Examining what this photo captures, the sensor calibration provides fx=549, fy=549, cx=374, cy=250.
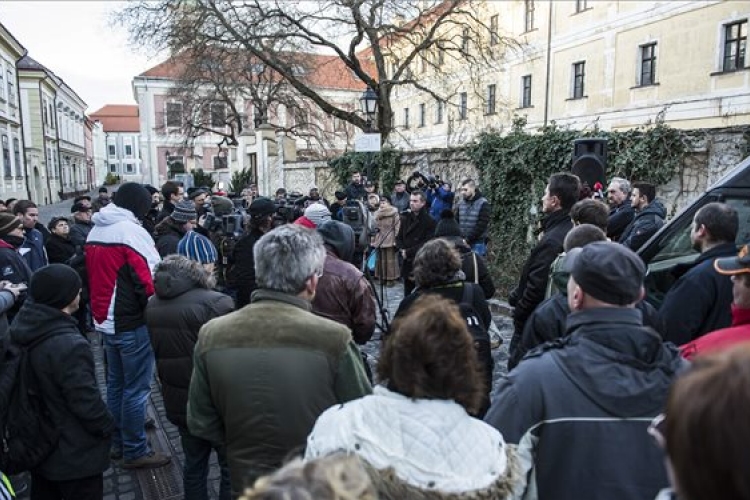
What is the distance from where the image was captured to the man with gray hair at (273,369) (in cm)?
215

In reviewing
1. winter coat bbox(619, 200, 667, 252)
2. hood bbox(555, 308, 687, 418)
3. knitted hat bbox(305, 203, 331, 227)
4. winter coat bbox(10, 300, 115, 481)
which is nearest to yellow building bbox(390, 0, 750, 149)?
→ winter coat bbox(619, 200, 667, 252)

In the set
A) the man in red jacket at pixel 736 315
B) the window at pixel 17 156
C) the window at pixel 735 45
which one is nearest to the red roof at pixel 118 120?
the window at pixel 17 156

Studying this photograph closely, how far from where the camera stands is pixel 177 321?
3215 mm

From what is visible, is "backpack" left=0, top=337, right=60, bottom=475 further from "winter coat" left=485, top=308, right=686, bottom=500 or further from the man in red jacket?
the man in red jacket

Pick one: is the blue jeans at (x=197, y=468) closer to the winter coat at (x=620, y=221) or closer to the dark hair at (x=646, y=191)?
the winter coat at (x=620, y=221)

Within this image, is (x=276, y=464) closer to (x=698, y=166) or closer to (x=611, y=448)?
(x=611, y=448)

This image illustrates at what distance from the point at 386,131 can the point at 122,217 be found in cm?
1601

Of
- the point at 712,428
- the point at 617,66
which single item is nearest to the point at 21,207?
the point at 712,428

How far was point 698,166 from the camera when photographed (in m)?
8.98

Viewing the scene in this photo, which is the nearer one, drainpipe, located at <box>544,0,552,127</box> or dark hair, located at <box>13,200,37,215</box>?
dark hair, located at <box>13,200,37,215</box>

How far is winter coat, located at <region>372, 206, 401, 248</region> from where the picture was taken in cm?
983

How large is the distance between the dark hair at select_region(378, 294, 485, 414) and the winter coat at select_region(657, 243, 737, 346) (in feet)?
6.43

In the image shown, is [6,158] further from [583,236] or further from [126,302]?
[583,236]

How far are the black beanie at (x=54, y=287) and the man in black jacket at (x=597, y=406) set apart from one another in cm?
234
